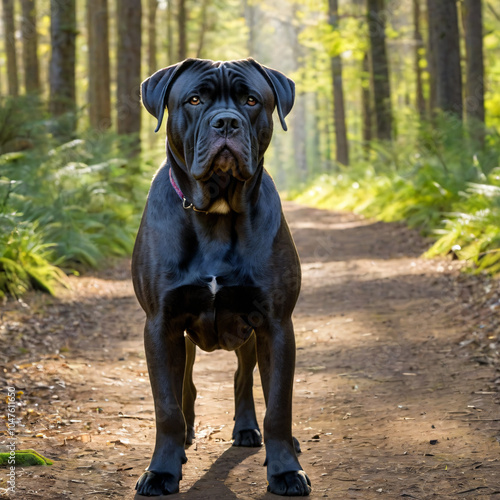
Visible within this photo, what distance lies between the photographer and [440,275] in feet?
27.1

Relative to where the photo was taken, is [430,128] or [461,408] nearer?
[461,408]

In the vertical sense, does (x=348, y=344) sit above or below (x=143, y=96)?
below

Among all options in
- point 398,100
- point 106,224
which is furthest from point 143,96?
point 398,100

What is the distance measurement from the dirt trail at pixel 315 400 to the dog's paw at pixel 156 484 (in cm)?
6

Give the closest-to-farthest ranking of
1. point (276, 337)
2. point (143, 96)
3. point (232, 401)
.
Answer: point (276, 337), point (143, 96), point (232, 401)

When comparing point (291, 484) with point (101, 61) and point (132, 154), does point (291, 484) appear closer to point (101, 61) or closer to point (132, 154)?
point (132, 154)

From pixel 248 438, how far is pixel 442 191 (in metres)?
8.68

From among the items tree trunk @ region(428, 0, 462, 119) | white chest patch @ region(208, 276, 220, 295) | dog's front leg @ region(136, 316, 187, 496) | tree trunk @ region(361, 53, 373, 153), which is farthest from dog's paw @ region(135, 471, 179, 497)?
tree trunk @ region(361, 53, 373, 153)

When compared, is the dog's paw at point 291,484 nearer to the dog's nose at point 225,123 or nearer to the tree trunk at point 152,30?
the dog's nose at point 225,123

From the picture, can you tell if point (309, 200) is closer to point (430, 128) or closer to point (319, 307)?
point (430, 128)

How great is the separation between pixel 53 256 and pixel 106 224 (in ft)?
8.33

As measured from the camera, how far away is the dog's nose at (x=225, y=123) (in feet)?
10.6

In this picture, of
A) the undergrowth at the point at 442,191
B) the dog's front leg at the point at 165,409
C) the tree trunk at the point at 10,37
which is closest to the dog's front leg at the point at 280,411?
the dog's front leg at the point at 165,409

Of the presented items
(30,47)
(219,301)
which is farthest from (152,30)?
(219,301)
